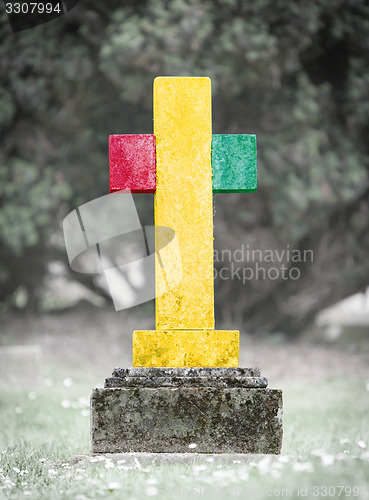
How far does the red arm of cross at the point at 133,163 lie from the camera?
3.35 meters

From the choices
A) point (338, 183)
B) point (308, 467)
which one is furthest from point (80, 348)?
point (308, 467)

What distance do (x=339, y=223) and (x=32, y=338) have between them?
514 cm

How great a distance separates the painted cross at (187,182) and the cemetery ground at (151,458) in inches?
25.9

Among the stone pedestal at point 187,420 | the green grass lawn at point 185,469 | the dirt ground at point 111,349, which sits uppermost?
the dirt ground at point 111,349

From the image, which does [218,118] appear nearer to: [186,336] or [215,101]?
[215,101]

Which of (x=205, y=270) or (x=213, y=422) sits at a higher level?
(x=205, y=270)

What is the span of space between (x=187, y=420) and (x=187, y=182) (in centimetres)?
132

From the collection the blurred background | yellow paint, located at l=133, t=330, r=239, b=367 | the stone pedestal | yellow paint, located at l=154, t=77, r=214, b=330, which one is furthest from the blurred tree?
the stone pedestal

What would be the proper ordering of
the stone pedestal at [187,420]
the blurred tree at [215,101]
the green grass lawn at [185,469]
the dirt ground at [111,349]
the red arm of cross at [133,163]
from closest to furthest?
the green grass lawn at [185,469]
the stone pedestal at [187,420]
the red arm of cross at [133,163]
the blurred tree at [215,101]
the dirt ground at [111,349]

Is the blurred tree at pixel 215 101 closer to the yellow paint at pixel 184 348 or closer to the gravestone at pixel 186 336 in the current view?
the gravestone at pixel 186 336

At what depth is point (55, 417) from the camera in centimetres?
490

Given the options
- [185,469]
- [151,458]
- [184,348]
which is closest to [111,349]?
[184,348]

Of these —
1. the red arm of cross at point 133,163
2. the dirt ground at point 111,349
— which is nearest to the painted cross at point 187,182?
the red arm of cross at point 133,163

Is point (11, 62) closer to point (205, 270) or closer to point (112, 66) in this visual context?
point (112, 66)
